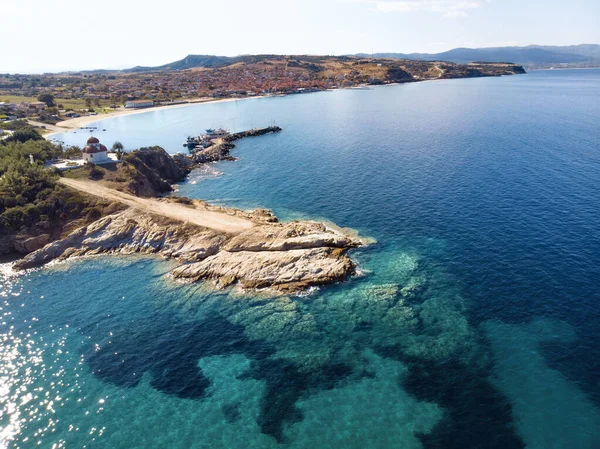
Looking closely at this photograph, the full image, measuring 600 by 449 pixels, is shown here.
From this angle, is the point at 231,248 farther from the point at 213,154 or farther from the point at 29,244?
the point at 213,154

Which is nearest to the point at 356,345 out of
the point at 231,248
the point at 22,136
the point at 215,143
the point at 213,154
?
the point at 231,248

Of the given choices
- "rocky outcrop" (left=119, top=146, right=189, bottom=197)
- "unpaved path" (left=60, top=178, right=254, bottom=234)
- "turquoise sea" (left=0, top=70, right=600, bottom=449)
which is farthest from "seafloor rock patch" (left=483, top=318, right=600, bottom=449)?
"rocky outcrop" (left=119, top=146, right=189, bottom=197)

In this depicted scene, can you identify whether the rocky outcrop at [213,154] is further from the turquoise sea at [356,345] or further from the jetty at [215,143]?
the turquoise sea at [356,345]

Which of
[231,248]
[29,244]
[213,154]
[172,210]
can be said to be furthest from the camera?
[213,154]

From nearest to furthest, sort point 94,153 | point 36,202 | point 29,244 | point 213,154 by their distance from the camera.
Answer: point 29,244, point 36,202, point 94,153, point 213,154

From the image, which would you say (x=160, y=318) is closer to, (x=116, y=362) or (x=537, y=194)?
(x=116, y=362)

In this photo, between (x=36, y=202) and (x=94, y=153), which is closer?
(x=36, y=202)

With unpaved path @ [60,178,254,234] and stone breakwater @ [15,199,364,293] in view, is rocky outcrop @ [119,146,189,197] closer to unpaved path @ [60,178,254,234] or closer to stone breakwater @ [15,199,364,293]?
unpaved path @ [60,178,254,234]
